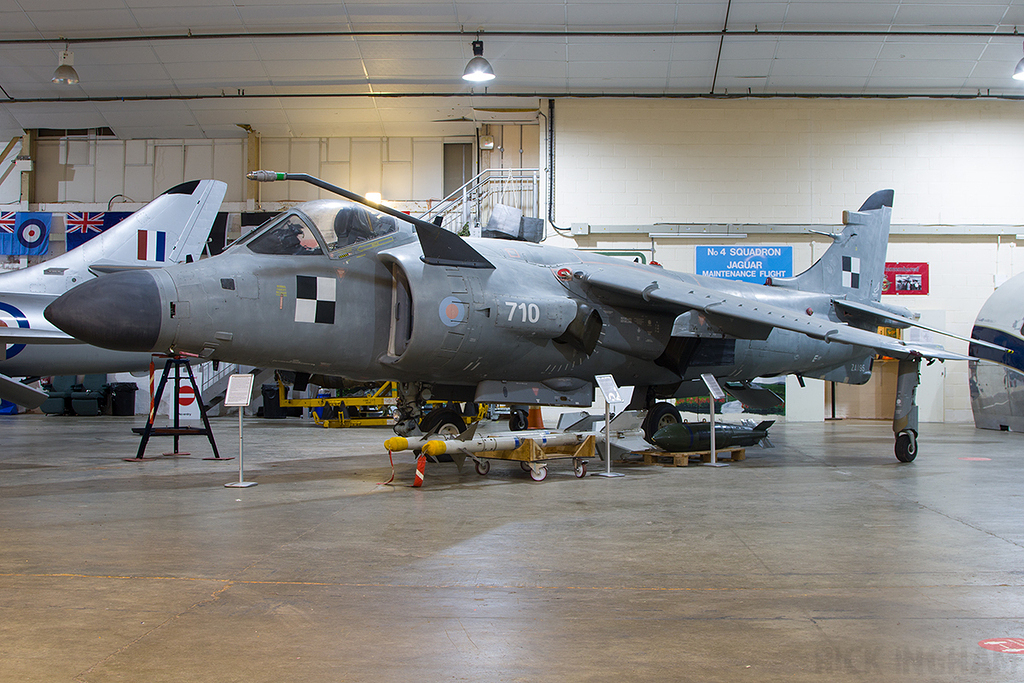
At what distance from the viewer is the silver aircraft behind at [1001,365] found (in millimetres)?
15617

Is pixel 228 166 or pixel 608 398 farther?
pixel 228 166

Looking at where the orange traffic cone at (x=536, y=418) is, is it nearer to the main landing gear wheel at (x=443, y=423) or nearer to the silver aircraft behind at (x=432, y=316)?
the silver aircraft behind at (x=432, y=316)

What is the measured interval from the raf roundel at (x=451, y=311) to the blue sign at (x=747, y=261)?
13.5 m

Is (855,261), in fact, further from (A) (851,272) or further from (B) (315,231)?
(B) (315,231)

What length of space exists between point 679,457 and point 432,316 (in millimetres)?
4032

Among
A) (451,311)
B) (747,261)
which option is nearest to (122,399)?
(451,311)

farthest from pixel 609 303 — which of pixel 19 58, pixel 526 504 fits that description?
pixel 19 58

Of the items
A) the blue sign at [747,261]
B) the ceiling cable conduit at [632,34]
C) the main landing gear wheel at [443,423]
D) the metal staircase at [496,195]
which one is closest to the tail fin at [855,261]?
the main landing gear wheel at [443,423]

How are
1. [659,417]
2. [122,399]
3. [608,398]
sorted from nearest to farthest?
[608,398] → [659,417] → [122,399]

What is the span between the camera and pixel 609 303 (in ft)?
31.2

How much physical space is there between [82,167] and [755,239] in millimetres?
20418

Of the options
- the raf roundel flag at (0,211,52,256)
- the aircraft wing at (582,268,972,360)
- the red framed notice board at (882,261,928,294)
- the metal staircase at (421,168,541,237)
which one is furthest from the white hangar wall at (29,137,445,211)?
the aircraft wing at (582,268,972,360)

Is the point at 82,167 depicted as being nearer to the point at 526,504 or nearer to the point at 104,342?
the point at 104,342

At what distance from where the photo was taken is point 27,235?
901 inches
